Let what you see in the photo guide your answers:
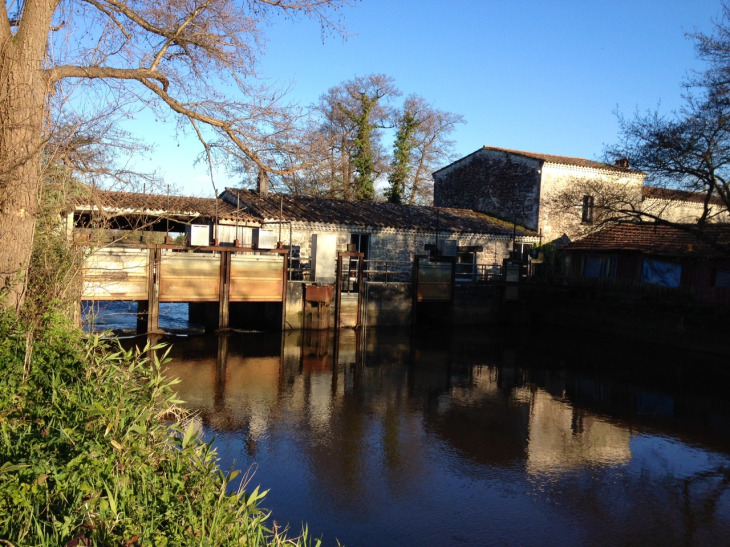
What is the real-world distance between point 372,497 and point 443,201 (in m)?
27.1

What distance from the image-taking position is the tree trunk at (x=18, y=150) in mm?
6613

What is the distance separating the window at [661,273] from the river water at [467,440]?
5106 mm

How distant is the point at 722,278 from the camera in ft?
63.2

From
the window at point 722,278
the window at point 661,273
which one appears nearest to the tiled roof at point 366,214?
the window at point 661,273

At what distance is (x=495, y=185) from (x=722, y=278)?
12118 millimetres

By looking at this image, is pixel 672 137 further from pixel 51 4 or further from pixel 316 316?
pixel 51 4

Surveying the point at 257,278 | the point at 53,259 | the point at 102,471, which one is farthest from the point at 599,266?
the point at 102,471

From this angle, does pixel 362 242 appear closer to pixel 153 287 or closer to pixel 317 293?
pixel 317 293

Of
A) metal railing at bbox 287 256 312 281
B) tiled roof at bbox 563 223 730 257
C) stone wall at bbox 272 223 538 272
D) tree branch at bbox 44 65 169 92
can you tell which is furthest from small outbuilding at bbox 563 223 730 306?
tree branch at bbox 44 65 169 92

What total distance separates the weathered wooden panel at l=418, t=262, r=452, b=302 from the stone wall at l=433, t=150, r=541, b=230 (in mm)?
8099

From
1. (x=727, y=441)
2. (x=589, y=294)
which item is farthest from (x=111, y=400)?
(x=589, y=294)

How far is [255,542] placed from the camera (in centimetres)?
383

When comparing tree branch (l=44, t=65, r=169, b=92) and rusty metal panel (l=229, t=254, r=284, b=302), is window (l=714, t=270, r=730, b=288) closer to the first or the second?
rusty metal panel (l=229, t=254, r=284, b=302)

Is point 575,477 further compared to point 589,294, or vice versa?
point 589,294
